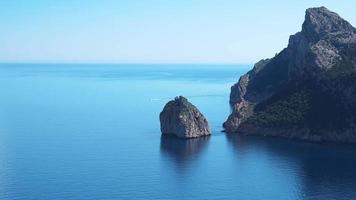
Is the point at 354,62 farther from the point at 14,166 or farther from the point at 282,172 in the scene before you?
the point at 14,166

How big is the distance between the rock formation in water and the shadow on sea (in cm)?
1038

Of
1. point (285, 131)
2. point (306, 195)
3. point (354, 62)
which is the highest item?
point (354, 62)

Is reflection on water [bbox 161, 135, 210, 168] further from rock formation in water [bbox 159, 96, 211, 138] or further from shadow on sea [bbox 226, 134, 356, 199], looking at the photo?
shadow on sea [bbox 226, 134, 356, 199]

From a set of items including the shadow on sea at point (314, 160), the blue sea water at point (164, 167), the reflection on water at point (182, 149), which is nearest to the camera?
the blue sea water at point (164, 167)

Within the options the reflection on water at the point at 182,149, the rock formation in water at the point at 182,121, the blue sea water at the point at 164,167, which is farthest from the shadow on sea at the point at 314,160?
the rock formation in water at the point at 182,121

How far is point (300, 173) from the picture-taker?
143 meters

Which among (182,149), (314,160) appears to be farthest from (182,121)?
(314,160)

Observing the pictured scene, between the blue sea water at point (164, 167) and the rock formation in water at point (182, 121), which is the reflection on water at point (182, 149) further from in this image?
the rock formation in water at point (182, 121)

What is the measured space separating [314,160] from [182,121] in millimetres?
43698

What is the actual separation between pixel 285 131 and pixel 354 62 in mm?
34747

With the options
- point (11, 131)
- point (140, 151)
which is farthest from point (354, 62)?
point (11, 131)

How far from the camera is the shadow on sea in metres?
127

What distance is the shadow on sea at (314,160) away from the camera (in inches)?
5015

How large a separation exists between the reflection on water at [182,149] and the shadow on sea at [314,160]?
9.75m
